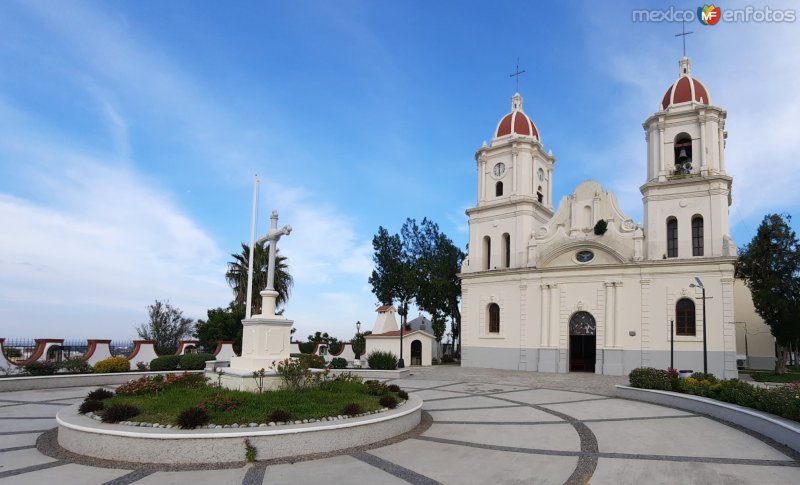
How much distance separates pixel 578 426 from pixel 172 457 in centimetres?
939

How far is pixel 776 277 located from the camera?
35.9 m

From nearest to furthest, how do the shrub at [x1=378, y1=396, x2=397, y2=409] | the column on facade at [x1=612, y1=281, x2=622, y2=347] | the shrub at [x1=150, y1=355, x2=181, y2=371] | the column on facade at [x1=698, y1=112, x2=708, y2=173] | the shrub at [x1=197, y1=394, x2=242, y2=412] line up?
the shrub at [x1=197, y1=394, x2=242, y2=412]
the shrub at [x1=378, y1=396, x2=397, y2=409]
the shrub at [x1=150, y1=355, x2=181, y2=371]
the column on facade at [x1=698, y1=112, x2=708, y2=173]
the column on facade at [x1=612, y1=281, x2=622, y2=347]

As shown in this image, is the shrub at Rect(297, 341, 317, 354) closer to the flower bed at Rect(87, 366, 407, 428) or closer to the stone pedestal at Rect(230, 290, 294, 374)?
the flower bed at Rect(87, 366, 407, 428)

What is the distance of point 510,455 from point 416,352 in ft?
91.1

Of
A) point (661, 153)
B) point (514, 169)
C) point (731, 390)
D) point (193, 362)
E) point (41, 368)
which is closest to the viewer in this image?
point (731, 390)

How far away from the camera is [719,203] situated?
28.8 metres

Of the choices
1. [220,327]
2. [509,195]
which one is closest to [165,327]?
[220,327]

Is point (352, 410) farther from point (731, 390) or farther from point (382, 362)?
point (382, 362)

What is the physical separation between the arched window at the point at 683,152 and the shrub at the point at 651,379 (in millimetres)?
16381

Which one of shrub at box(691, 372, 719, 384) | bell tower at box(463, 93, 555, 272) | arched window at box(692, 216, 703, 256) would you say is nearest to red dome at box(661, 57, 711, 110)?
arched window at box(692, 216, 703, 256)

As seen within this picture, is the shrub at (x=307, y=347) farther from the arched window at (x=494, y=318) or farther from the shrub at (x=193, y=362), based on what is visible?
the shrub at (x=193, y=362)

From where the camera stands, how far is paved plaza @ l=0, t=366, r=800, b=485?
27.4 feet

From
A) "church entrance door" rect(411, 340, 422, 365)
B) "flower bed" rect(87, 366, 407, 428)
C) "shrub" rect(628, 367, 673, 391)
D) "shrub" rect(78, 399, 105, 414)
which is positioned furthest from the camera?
"church entrance door" rect(411, 340, 422, 365)

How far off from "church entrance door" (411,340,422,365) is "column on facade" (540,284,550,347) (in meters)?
9.11
